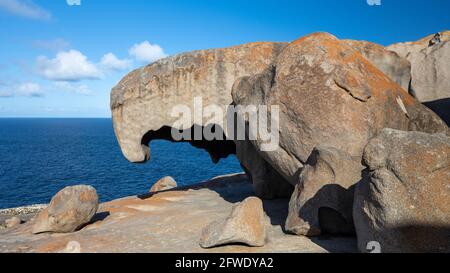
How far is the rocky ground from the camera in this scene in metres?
9.09

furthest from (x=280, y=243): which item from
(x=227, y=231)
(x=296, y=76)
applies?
(x=296, y=76)

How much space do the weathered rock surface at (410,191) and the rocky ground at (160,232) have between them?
5.73 ft

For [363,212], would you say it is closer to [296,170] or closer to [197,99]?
[296,170]

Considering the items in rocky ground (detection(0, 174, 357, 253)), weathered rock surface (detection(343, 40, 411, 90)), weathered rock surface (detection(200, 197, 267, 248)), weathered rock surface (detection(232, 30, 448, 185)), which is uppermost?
weathered rock surface (detection(343, 40, 411, 90))

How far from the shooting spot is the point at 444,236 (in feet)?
21.5

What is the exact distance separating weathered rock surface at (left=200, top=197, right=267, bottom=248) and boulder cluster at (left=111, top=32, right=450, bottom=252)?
0.09 feet

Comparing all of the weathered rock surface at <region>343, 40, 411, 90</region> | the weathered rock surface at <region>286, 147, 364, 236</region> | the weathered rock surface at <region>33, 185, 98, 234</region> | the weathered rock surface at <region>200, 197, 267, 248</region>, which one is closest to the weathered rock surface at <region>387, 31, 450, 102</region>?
the weathered rock surface at <region>343, 40, 411, 90</region>

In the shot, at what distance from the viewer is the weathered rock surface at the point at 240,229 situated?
8930 millimetres

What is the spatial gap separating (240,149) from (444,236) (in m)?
9.91

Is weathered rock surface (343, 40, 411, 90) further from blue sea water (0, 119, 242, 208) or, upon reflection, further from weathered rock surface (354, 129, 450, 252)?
blue sea water (0, 119, 242, 208)

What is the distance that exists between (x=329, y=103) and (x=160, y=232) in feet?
20.0

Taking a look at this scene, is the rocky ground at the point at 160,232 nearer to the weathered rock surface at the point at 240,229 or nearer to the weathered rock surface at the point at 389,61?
the weathered rock surface at the point at 240,229

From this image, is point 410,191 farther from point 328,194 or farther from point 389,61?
point 389,61

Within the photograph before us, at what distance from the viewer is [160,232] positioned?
10992 mm
